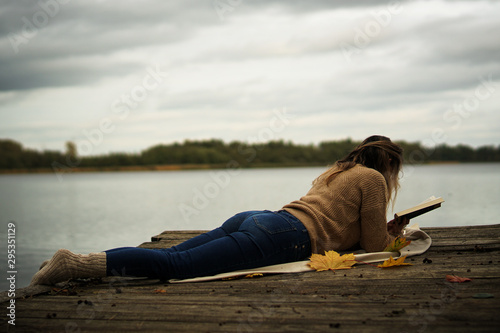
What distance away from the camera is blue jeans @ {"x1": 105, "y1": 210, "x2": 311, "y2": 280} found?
3.82 m

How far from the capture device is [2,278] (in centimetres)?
823

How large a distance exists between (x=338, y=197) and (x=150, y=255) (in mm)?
1760

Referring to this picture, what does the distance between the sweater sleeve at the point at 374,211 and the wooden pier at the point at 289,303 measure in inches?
12.7

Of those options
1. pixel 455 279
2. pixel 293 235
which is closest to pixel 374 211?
pixel 293 235

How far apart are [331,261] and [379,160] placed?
107cm

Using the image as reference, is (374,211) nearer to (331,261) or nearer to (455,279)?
(331,261)

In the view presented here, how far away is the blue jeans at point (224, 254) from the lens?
3.82 metres

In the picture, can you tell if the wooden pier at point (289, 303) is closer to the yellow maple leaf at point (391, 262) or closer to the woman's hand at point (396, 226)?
the yellow maple leaf at point (391, 262)

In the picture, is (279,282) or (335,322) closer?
(335,322)

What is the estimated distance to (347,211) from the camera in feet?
13.8

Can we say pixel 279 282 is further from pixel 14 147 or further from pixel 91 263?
pixel 14 147

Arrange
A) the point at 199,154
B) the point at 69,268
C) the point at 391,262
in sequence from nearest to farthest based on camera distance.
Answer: the point at 69,268
the point at 391,262
the point at 199,154

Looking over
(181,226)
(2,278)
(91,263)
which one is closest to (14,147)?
(181,226)

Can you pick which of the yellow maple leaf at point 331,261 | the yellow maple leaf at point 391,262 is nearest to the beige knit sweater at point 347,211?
the yellow maple leaf at point 331,261
